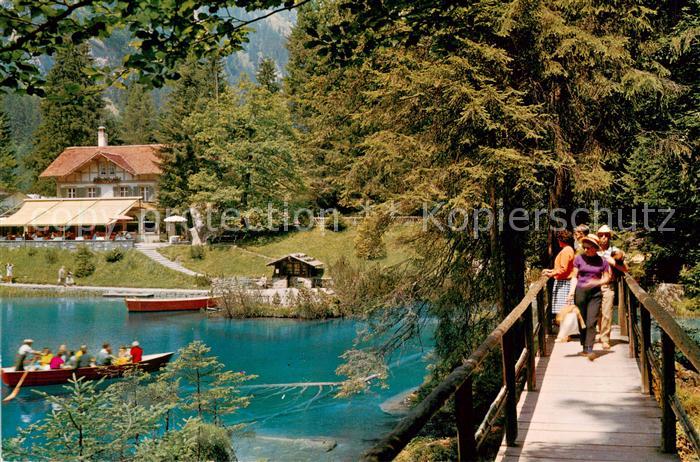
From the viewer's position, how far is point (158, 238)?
5334 cm

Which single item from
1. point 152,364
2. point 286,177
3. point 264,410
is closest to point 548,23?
point 264,410

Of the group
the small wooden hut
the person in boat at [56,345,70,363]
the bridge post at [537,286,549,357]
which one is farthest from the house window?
the bridge post at [537,286,549,357]

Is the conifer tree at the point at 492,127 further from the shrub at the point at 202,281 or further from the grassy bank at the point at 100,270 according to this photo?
the grassy bank at the point at 100,270

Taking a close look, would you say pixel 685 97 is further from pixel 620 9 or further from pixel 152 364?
pixel 152 364

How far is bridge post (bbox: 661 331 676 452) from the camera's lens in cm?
474

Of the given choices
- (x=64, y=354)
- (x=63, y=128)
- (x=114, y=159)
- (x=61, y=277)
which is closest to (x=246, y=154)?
(x=61, y=277)

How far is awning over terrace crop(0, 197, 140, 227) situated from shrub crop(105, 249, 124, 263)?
269 inches

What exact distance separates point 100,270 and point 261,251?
11.1 meters

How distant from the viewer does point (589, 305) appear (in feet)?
25.7

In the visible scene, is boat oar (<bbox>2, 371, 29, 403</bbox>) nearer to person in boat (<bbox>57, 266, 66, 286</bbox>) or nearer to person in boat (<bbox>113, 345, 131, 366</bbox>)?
person in boat (<bbox>113, 345, 131, 366</bbox>)

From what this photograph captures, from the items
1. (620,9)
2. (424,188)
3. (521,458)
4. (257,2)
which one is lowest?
(521,458)

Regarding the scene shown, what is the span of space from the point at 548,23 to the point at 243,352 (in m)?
17.8

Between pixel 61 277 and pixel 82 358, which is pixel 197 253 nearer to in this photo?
pixel 61 277

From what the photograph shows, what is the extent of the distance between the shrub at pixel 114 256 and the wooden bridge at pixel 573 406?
43.9m
